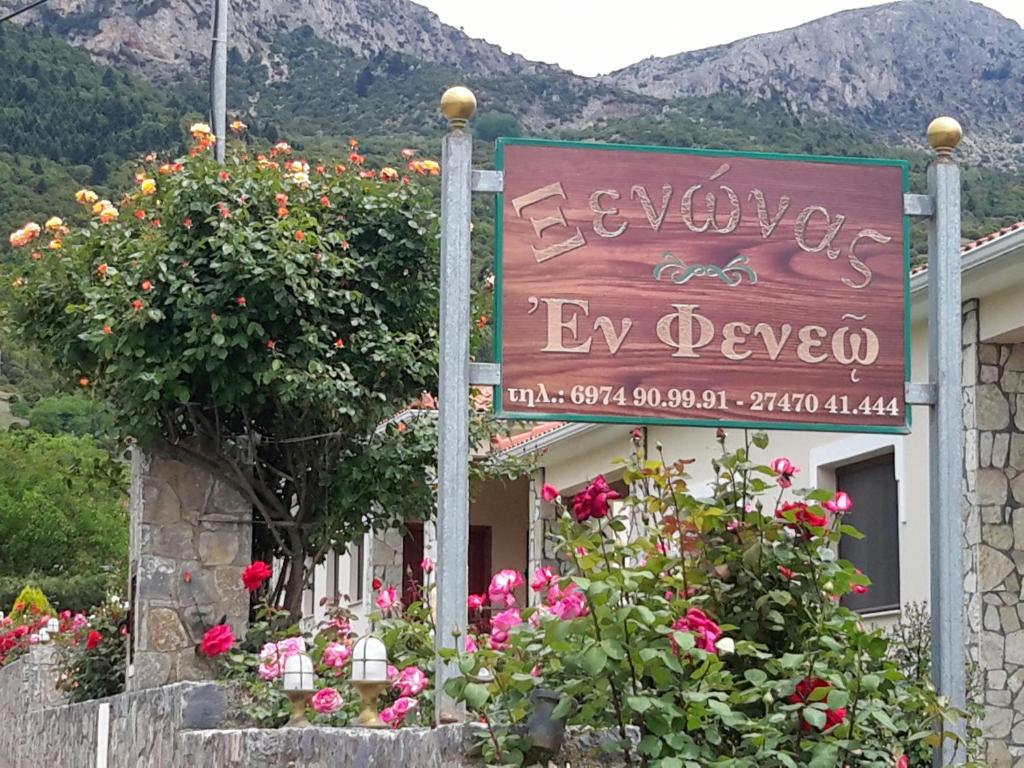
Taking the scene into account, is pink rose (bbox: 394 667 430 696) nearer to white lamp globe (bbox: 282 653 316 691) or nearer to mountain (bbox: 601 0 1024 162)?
white lamp globe (bbox: 282 653 316 691)

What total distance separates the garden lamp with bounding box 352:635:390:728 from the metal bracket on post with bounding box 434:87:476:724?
75cm

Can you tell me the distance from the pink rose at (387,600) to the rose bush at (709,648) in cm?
167

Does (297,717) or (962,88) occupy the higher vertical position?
(962,88)

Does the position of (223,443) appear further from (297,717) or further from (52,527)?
(52,527)

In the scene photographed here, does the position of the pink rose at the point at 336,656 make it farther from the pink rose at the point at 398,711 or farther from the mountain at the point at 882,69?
the mountain at the point at 882,69

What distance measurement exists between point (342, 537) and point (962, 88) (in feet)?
229

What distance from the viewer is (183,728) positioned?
293 inches

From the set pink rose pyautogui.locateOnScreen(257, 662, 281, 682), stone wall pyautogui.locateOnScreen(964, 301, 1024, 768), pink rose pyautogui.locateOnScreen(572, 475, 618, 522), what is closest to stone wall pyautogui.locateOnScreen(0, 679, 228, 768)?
pink rose pyautogui.locateOnScreen(257, 662, 281, 682)

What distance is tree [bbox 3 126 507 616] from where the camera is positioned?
9.45 meters

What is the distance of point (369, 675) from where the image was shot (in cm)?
606

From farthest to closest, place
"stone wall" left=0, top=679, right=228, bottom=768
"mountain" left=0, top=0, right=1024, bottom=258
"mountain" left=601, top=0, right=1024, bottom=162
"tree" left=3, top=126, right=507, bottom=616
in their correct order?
1. "mountain" left=601, top=0, right=1024, bottom=162
2. "mountain" left=0, top=0, right=1024, bottom=258
3. "tree" left=3, top=126, right=507, bottom=616
4. "stone wall" left=0, top=679, right=228, bottom=768

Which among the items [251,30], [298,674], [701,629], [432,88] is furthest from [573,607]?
[251,30]

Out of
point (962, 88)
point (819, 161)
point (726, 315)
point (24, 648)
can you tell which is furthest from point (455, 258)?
point (962, 88)

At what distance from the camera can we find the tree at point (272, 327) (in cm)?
945
